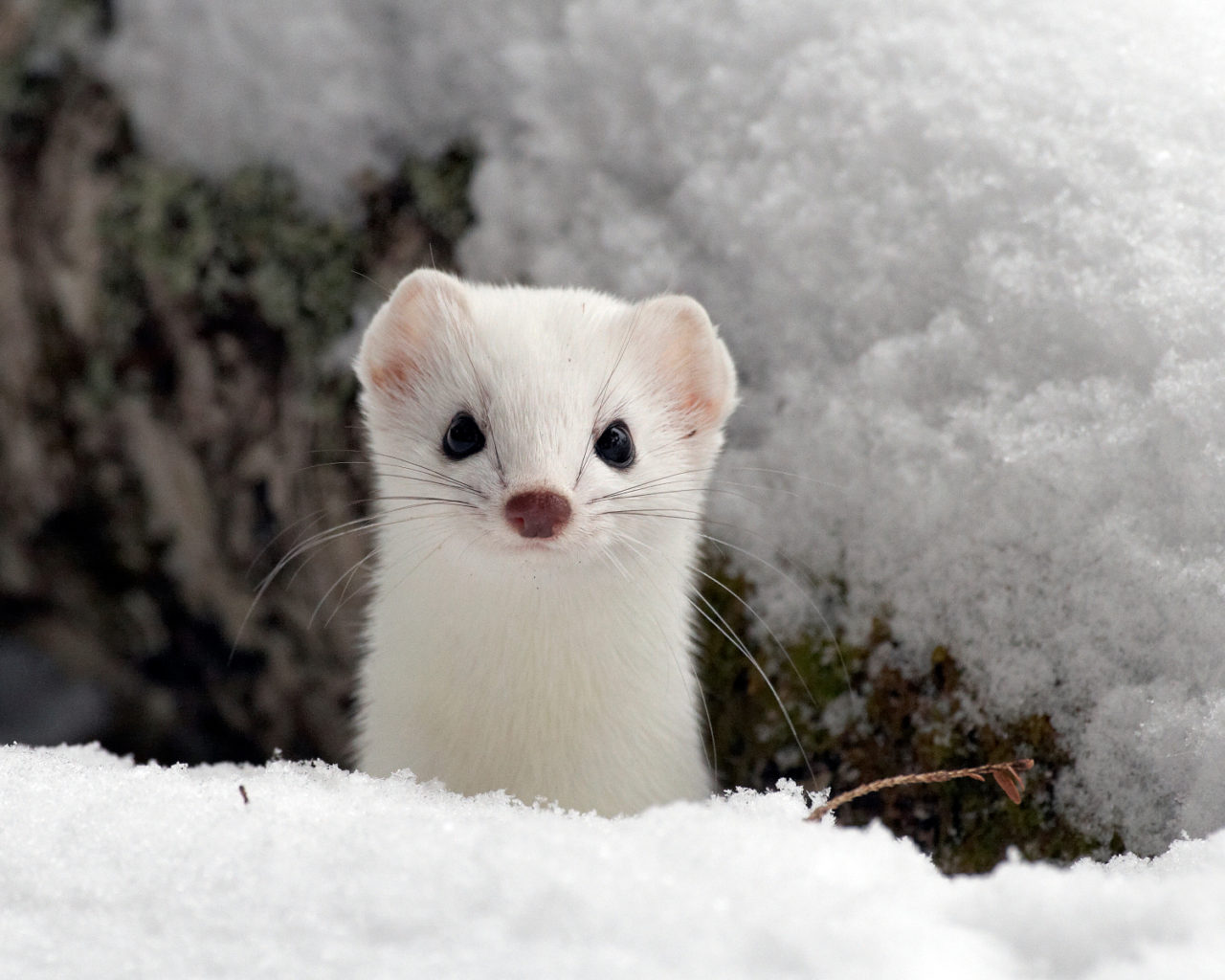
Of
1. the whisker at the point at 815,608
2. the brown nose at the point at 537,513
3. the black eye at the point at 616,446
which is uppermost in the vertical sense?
the black eye at the point at 616,446

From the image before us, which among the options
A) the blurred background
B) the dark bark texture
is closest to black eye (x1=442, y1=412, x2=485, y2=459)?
the blurred background

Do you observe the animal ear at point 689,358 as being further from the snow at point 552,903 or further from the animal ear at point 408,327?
the snow at point 552,903

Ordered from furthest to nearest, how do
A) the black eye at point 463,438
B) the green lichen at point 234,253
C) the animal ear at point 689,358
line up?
the green lichen at point 234,253 → the animal ear at point 689,358 → the black eye at point 463,438

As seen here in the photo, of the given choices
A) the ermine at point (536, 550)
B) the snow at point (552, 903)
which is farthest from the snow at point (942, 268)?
the snow at point (552, 903)

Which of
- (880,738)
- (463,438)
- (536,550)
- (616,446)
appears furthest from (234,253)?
(880,738)

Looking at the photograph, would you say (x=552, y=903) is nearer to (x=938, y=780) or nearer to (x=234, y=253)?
(x=938, y=780)

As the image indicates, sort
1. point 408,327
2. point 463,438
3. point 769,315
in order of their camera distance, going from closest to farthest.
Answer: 1. point 463,438
2. point 408,327
3. point 769,315
